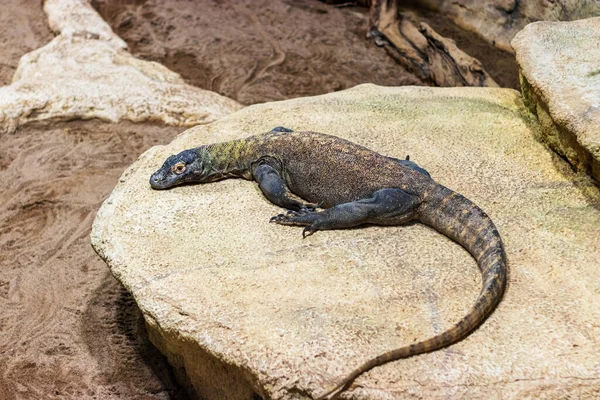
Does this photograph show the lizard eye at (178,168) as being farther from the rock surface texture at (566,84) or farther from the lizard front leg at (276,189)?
the rock surface texture at (566,84)

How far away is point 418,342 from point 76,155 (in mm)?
5343

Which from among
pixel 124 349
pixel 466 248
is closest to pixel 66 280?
pixel 124 349

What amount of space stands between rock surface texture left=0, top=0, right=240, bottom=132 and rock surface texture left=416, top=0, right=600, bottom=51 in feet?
13.8

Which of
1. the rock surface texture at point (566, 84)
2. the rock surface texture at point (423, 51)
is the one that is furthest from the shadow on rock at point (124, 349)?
the rock surface texture at point (423, 51)

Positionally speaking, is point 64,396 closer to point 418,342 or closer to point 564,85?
point 418,342

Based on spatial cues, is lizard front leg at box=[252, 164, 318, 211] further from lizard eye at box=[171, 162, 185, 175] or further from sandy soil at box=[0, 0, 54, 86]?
sandy soil at box=[0, 0, 54, 86]

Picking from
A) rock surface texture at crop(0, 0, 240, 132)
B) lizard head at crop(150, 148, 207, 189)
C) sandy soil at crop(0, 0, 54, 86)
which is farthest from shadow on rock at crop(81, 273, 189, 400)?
sandy soil at crop(0, 0, 54, 86)

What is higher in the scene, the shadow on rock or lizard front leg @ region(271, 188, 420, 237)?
lizard front leg @ region(271, 188, 420, 237)

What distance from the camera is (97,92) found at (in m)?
8.48

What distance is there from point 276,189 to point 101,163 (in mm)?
3354

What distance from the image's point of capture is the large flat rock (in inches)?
144

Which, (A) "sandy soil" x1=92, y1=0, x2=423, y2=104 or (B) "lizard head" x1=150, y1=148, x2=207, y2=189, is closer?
(B) "lizard head" x1=150, y1=148, x2=207, y2=189

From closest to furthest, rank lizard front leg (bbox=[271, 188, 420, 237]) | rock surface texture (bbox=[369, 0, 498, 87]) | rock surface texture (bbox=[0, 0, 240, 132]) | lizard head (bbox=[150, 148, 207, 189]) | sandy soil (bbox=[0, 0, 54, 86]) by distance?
lizard front leg (bbox=[271, 188, 420, 237]) → lizard head (bbox=[150, 148, 207, 189]) → rock surface texture (bbox=[0, 0, 240, 132]) → rock surface texture (bbox=[369, 0, 498, 87]) → sandy soil (bbox=[0, 0, 54, 86])

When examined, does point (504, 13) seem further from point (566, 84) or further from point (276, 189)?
point (276, 189)
